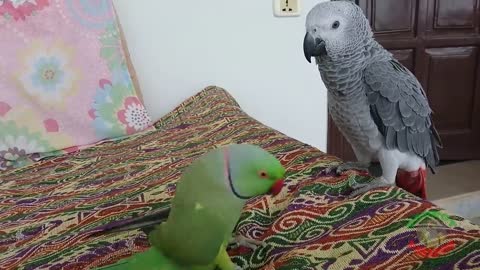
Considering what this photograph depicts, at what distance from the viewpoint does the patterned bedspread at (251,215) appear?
43 centimetres

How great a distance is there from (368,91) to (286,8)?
0.66m

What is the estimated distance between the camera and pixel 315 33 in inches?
28.9

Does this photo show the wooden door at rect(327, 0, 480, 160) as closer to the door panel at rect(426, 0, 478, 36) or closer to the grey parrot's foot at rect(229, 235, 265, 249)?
the door panel at rect(426, 0, 478, 36)

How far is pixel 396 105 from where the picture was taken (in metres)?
0.70


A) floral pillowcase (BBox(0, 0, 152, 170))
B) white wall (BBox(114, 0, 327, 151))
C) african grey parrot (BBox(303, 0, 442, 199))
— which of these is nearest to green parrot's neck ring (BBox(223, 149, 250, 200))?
african grey parrot (BBox(303, 0, 442, 199))

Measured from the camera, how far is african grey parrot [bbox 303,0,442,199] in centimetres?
70

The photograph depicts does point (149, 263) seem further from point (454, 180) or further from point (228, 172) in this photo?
point (454, 180)

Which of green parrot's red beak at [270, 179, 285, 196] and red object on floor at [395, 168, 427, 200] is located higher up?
green parrot's red beak at [270, 179, 285, 196]

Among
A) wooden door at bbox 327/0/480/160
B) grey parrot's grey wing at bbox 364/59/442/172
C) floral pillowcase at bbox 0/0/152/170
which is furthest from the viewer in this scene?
wooden door at bbox 327/0/480/160

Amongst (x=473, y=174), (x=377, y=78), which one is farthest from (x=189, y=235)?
(x=473, y=174)

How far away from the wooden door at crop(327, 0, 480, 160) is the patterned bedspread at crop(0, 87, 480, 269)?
1146 millimetres

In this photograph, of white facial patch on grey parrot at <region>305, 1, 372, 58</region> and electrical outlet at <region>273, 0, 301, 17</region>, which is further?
electrical outlet at <region>273, 0, 301, 17</region>

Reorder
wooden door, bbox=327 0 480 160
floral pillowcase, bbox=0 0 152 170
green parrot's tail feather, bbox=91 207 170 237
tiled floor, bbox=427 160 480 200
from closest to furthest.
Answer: green parrot's tail feather, bbox=91 207 170 237 → floral pillowcase, bbox=0 0 152 170 → tiled floor, bbox=427 160 480 200 → wooden door, bbox=327 0 480 160

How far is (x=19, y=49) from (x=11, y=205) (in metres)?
0.42
